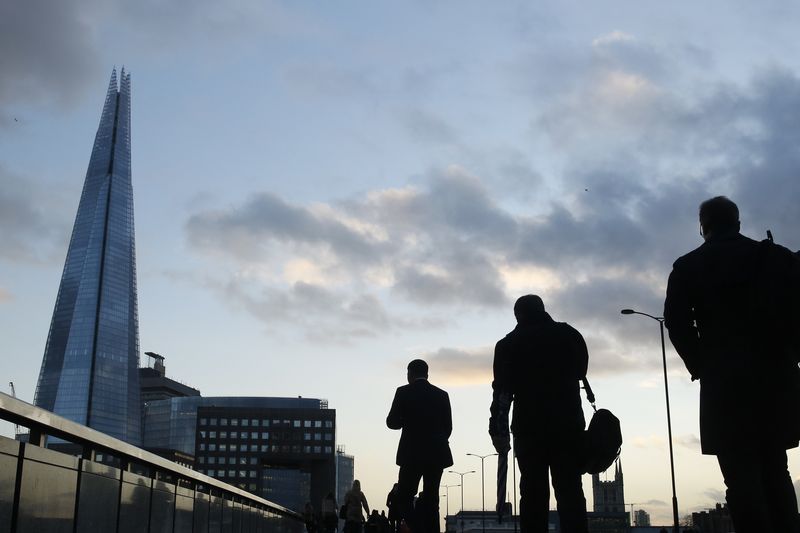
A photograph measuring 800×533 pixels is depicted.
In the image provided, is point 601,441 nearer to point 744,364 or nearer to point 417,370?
point 744,364

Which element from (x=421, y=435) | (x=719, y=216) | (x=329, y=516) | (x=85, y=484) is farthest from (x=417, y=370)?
(x=329, y=516)

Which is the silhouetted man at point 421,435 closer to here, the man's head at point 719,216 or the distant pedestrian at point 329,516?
the man's head at point 719,216

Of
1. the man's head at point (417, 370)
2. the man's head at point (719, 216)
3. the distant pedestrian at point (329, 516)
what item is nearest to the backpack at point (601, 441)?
the man's head at point (719, 216)

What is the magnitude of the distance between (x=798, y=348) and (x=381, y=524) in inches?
717

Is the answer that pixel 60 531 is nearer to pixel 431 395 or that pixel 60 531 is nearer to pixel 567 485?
pixel 567 485

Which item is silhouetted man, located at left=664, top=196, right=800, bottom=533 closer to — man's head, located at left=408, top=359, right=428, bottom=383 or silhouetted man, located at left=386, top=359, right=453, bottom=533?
silhouetted man, located at left=386, top=359, right=453, bottom=533

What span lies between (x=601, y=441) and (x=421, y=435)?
387 cm

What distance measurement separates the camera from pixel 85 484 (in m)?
6.38

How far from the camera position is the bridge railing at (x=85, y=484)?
492 cm

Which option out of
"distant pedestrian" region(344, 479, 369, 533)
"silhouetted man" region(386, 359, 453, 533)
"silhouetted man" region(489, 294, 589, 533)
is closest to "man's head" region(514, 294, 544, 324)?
"silhouetted man" region(489, 294, 589, 533)

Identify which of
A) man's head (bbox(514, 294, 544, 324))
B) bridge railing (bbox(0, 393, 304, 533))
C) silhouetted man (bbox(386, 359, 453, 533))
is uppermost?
man's head (bbox(514, 294, 544, 324))

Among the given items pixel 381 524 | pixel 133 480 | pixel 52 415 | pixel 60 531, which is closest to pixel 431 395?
pixel 133 480

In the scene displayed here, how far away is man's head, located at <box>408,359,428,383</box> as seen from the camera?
402 inches

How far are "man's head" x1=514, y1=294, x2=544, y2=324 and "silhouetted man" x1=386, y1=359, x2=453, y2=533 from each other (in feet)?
10.5
